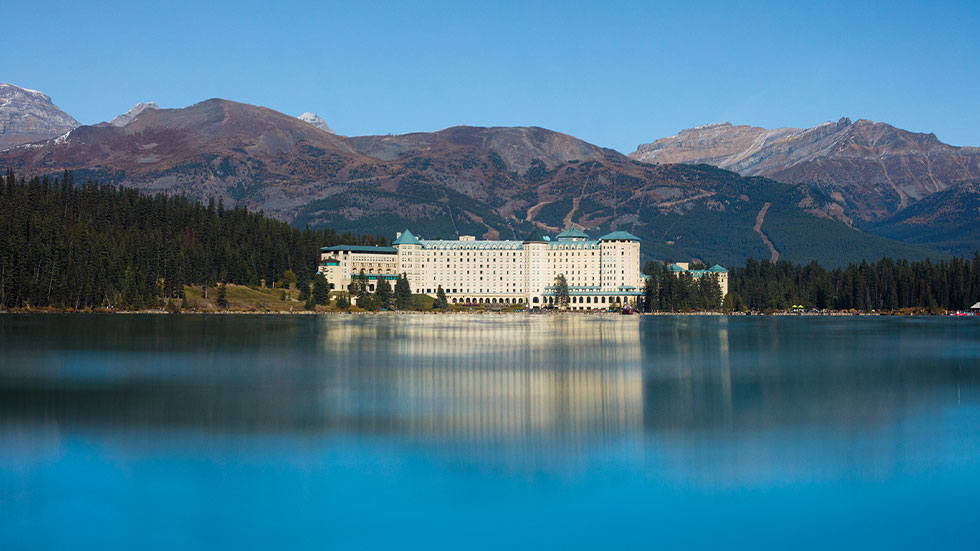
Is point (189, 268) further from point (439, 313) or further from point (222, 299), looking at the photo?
point (439, 313)

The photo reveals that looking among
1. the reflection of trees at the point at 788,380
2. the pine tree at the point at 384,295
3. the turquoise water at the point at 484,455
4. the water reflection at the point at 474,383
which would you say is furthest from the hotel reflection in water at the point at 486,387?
the pine tree at the point at 384,295

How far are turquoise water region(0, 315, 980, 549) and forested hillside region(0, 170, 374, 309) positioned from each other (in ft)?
243

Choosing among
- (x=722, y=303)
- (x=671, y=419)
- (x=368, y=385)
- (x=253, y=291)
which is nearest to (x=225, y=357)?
(x=368, y=385)

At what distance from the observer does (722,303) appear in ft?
593

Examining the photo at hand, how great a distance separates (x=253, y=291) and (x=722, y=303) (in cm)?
9161

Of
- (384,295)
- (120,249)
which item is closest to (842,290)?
(384,295)

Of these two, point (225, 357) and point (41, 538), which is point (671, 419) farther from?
Answer: point (225, 357)

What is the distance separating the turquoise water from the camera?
22078 millimetres

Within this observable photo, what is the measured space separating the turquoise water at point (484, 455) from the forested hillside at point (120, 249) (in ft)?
243

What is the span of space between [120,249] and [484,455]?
391 ft

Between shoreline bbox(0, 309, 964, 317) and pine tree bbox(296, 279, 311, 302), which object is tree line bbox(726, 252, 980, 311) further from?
pine tree bbox(296, 279, 311, 302)

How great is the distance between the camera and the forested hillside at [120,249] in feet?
413

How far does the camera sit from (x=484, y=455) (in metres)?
29.4

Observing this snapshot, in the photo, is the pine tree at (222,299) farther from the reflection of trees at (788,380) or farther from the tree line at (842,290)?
the tree line at (842,290)
